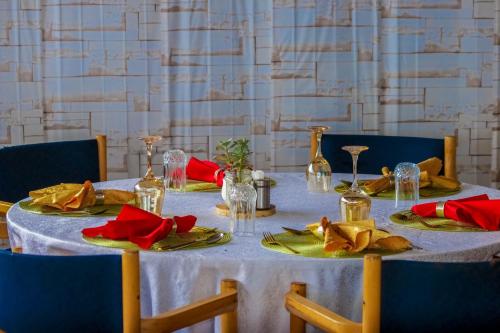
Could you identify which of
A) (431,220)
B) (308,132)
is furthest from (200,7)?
(431,220)

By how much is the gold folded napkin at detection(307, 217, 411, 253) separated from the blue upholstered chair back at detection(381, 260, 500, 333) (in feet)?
1.01

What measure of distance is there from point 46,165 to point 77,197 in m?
0.83

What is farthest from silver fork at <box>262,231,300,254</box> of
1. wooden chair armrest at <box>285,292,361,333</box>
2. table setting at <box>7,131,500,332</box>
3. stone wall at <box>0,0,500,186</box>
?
stone wall at <box>0,0,500,186</box>

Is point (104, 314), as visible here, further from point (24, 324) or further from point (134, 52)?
point (134, 52)

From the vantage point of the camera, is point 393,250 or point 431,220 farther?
point 431,220

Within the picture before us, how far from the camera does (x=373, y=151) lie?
3.13m

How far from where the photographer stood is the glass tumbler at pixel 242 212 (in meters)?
1.94

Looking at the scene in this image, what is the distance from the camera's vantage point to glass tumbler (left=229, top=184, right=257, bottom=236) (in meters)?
1.94

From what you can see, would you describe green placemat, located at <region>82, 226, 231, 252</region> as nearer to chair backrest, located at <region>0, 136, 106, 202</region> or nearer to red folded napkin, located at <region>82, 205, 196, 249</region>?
red folded napkin, located at <region>82, 205, 196, 249</region>

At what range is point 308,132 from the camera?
334 centimetres

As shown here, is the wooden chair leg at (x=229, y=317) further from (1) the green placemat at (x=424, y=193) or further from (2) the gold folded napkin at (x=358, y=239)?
(1) the green placemat at (x=424, y=193)

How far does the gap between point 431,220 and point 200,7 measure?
1585mm

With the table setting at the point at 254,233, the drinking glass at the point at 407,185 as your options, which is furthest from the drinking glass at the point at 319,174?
the drinking glass at the point at 407,185

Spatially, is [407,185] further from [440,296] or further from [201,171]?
[440,296]
